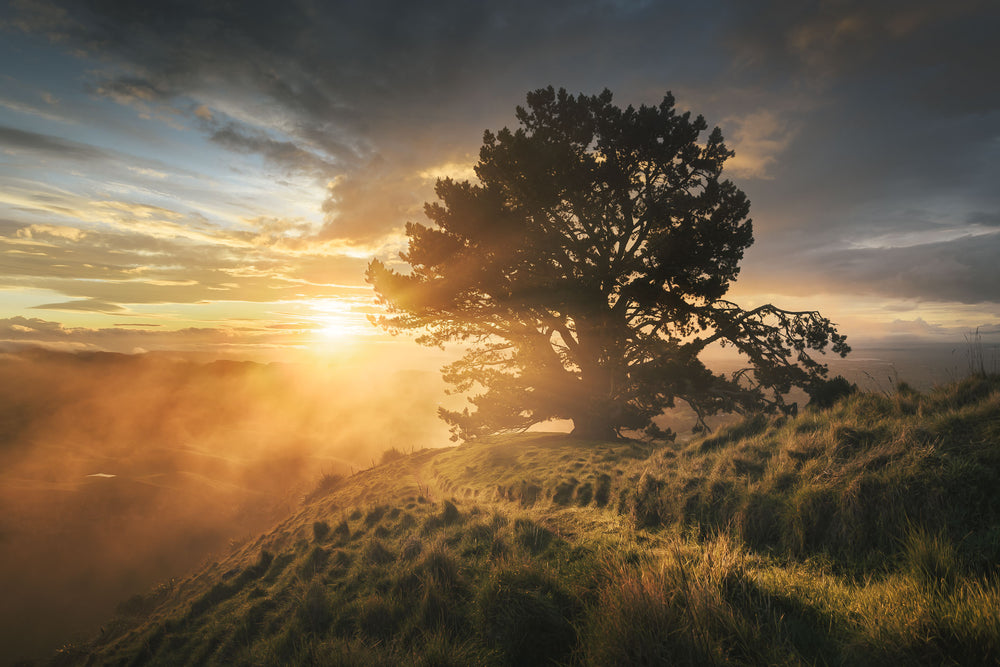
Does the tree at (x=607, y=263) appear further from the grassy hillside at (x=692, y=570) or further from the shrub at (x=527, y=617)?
the shrub at (x=527, y=617)

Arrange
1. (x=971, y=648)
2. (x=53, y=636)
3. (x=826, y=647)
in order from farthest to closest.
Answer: (x=53, y=636) < (x=826, y=647) < (x=971, y=648)

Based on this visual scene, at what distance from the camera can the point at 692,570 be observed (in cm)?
418

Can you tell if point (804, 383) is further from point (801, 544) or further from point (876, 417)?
point (801, 544)

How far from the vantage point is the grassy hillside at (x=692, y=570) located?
10.9 feet

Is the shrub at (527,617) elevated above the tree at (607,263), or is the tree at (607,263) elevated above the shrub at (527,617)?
the tree at (607,263)

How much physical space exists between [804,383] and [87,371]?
7249 inches

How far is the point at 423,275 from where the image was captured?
56.4ft

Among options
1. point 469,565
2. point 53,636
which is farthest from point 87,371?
point 469,565

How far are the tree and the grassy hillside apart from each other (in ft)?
20.1

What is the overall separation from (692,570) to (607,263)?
46.3ft

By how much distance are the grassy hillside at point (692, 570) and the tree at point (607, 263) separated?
6.13 metres

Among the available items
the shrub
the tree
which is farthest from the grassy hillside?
the tree

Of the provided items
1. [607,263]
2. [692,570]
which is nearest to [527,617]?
[692,570]

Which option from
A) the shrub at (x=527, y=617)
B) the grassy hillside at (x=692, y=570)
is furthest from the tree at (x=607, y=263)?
the shrub at (x=527, y=617)
